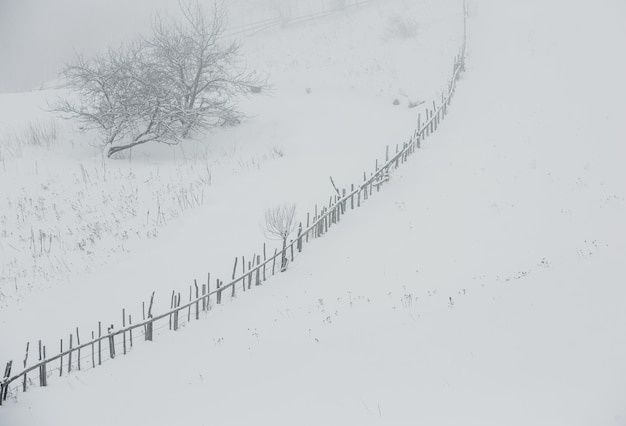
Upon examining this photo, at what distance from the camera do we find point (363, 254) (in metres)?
13.1

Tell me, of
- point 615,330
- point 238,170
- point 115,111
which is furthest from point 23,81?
point 615,330

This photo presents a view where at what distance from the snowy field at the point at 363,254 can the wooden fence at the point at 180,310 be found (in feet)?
1.13

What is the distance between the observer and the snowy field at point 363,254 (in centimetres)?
743

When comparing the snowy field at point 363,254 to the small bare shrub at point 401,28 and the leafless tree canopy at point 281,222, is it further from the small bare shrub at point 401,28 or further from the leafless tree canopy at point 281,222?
the small bare shrub at point 401,28

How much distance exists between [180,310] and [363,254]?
452 cm

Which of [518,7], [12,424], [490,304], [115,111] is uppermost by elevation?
[518,7]

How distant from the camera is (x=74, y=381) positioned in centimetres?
920

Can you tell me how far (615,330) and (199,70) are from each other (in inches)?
777

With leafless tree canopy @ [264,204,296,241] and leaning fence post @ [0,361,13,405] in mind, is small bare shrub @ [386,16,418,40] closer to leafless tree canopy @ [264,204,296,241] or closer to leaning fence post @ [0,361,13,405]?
leafless tree canopy @ [264,204,296,241]

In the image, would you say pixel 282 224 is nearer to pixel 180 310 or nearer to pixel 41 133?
pixel 180 310

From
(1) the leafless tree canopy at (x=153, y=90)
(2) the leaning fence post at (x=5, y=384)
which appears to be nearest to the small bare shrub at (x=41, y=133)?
(1) the leafless tree canopy at (x=153, y=90)

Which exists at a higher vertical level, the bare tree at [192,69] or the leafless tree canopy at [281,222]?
the bare tree at [192,69]

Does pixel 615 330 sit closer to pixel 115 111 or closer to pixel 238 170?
pixel 238 170

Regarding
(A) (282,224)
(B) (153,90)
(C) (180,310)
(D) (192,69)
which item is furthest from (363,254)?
(D) (192,69)
